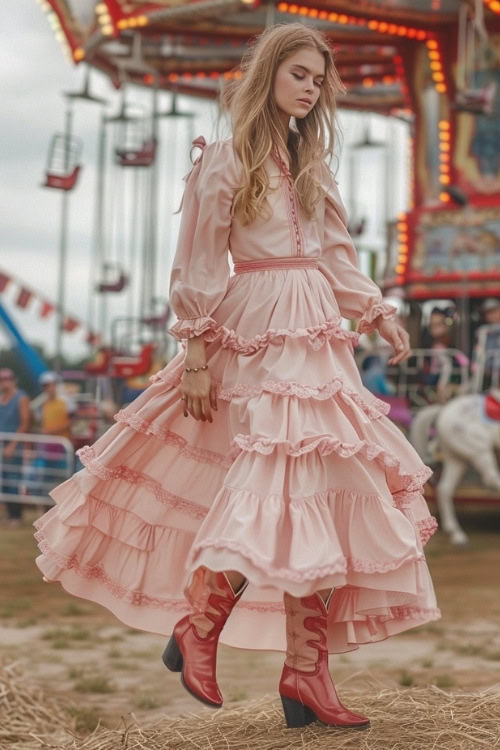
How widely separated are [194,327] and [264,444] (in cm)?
40

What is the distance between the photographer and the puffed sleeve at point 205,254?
125 inches

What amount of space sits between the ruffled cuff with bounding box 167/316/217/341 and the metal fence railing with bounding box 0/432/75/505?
8.66 meters

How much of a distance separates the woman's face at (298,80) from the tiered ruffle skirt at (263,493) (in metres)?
0.44

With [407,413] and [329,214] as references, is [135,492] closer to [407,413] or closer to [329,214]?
[329,214]

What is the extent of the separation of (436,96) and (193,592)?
11.4m

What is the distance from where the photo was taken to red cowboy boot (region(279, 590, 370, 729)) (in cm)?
315

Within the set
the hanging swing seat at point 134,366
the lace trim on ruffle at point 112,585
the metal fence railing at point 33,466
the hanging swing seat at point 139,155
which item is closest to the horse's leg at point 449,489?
the hanging swing seat at point 134,366

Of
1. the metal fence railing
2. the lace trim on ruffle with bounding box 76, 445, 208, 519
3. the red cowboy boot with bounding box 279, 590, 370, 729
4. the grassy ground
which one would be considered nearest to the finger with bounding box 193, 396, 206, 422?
the lace trim on ruffle with bounding box 76, 445, 208, 519

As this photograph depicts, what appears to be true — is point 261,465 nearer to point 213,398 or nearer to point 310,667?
point 213,398

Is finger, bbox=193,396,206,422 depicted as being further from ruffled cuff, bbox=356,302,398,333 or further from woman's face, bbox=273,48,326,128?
woman's face, bbox=273,48,326,128

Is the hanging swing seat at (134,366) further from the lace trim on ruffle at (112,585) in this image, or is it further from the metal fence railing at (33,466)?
the lace trim on ruffle at (112,585)

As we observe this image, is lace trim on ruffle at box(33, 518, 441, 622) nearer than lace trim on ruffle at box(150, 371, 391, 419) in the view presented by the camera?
No

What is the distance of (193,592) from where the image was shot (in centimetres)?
305

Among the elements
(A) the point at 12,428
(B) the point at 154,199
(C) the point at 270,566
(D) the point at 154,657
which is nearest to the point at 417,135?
(B) the point at 154,199
